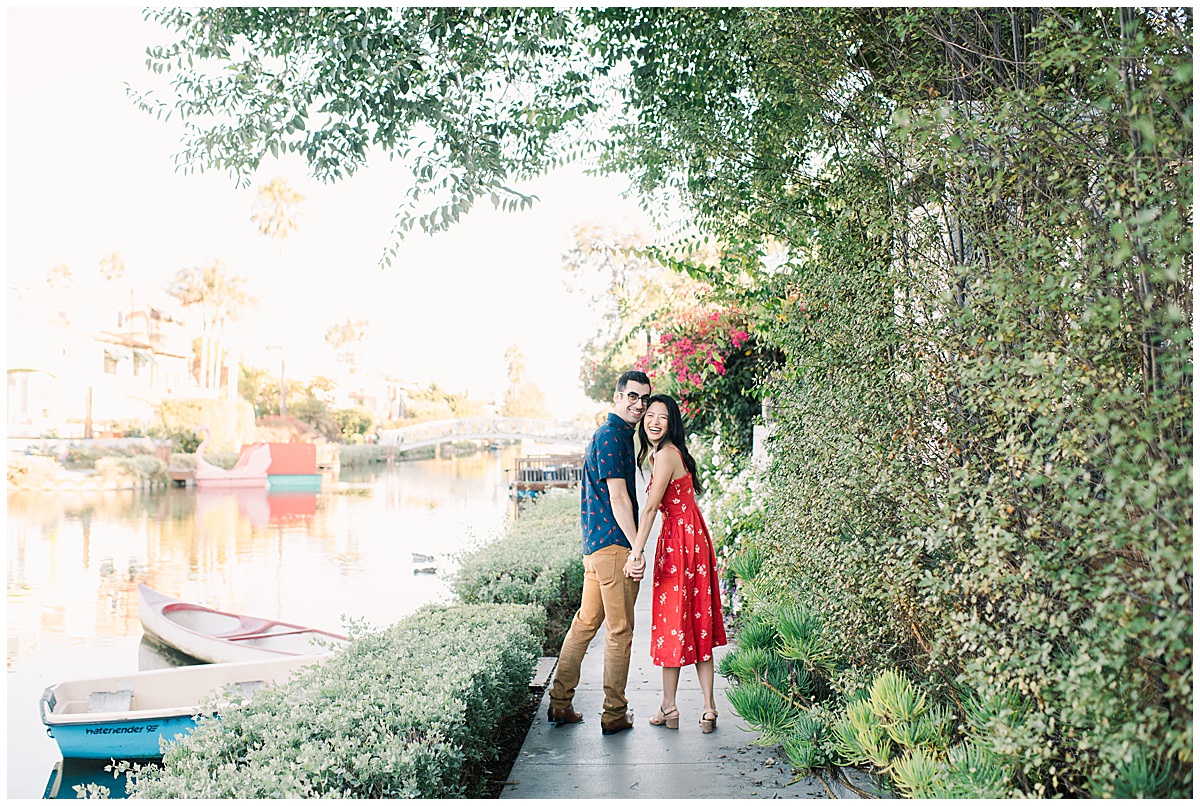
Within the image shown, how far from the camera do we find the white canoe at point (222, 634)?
820 centimetres

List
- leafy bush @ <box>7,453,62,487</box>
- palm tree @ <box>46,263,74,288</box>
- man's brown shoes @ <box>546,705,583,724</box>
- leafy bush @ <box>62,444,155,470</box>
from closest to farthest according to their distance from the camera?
man's brown shoes @ <box>546,705,583,724</box>, leafy bush @ <box>7,453,62,487</box>, leafy bush @ <box>62,444,155,470</box>, palm tree @ <box>46,263,74,288</box>

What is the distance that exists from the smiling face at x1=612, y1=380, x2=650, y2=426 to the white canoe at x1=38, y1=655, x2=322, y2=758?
2981mm

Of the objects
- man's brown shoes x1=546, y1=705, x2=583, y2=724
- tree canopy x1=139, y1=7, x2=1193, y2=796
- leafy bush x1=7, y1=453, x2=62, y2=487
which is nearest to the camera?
tree canopy x1=139, y1=7, x2=1193, y2=796

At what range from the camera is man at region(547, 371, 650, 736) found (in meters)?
4.03

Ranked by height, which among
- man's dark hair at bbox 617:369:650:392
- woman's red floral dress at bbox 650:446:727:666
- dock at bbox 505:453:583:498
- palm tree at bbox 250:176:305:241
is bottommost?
dock at bbox 505:453:583:498

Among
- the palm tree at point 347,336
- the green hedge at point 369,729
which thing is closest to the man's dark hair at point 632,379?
the green hedge at point 369,729

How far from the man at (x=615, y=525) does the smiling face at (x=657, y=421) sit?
48 millimetres

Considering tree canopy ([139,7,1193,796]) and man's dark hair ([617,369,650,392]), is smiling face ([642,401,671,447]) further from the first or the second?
tree canopy ([139,7,1193,796])

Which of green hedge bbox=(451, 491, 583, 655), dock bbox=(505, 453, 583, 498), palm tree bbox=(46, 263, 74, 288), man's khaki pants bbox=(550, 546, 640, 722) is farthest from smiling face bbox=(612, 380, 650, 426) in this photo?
palm tree bbox=(46, 263, 74, 288)

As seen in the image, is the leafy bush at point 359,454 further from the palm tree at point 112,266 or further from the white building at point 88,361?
the palm tree at point 112,266

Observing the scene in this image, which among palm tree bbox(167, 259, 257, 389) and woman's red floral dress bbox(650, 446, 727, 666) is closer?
woman's red floral dress bbox(650, 446, 727, 666)

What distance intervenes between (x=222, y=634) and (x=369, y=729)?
7110 millimetres

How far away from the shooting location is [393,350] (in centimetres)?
8794

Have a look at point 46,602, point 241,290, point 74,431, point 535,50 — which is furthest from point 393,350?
point 535,50
